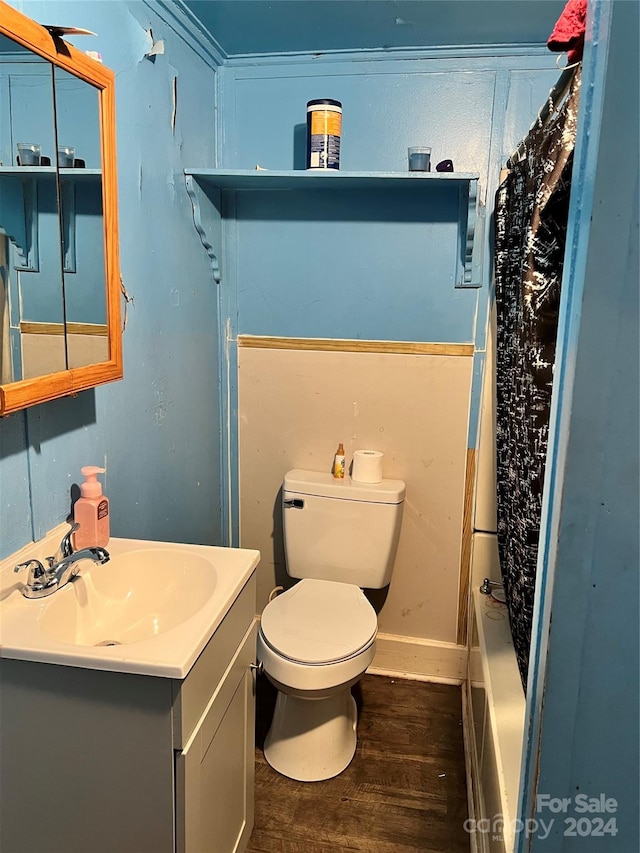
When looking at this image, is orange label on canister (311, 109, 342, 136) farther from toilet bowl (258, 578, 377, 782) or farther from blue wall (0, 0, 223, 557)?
toilet bowl (258, 578, 377, 782)

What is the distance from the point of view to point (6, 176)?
3.74 feet

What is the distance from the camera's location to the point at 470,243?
2100mm

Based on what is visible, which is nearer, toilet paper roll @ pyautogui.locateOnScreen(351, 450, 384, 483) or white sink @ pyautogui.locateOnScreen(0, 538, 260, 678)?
white sink @ pyautogui.locateOnScreen(0, 538, 260, 678)

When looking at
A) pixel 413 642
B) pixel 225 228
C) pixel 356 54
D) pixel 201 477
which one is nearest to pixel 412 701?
pixel 413 642

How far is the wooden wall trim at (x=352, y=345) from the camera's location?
2.23 metres

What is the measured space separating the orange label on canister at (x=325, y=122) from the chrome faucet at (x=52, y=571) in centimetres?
140

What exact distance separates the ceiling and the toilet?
142 cm

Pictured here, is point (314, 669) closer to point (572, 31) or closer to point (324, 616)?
point (324, 616)

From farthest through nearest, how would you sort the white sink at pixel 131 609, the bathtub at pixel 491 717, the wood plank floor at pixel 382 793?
1. the wood plank floor at pixel 382 793
2. the bathtub at pixel 491 717
3. the white sink at pixel 131 609

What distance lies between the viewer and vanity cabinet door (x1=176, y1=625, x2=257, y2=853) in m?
1.16

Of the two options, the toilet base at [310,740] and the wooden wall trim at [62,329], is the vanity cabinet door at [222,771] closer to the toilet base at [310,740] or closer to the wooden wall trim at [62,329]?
the toilet base at [310,740]

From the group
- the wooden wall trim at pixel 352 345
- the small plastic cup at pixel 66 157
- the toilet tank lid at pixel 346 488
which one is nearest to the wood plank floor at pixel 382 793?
the toilet tank lid at pixel 346 488

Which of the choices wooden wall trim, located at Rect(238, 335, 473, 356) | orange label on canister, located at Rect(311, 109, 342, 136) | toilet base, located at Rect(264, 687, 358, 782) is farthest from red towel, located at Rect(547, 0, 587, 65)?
toilet base, located at Rect(264, 687, 358, 782)

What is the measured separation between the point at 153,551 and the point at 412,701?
1.32 metres
